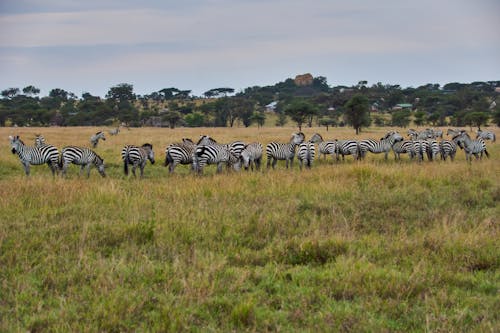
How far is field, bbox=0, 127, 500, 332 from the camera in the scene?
456cm

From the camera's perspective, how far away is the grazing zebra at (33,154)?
1555 centimetres

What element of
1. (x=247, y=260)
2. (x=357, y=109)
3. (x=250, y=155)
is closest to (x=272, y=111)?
(x=357, y=109)

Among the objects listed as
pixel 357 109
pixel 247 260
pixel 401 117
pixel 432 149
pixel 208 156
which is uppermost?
pixel 357 109

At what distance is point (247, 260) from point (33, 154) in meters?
12.1

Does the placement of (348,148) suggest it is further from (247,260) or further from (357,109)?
(357,109)

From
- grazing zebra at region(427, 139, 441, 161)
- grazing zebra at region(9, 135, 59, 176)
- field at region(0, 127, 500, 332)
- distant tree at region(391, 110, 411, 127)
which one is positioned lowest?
field at region(0, 127, 500, 332)

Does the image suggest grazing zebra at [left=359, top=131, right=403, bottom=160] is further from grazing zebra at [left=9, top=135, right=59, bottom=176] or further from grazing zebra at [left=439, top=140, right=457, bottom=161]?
grazing zebra at [left=9, top=135, right=59, bottom=176]

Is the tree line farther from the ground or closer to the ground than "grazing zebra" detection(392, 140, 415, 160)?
farther from the ground

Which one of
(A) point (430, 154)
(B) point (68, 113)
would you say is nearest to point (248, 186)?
(A) point (430, 154)

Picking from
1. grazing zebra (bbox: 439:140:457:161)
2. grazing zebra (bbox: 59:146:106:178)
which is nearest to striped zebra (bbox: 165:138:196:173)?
grazing zebra (bbox: 59:146:106:178)

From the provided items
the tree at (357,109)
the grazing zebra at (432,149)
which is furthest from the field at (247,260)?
the tree at (357,109)

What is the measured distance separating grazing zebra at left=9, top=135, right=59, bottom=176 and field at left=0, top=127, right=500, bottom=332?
536 cm

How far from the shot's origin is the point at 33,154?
1580cm

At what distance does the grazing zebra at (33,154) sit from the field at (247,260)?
536 centimetres
